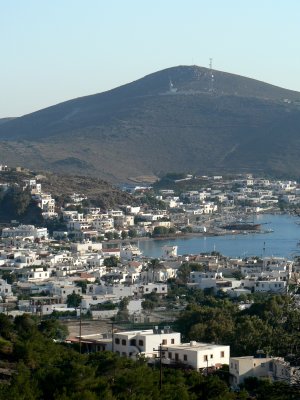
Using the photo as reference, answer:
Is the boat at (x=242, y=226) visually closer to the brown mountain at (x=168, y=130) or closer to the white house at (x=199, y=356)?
the brown mountain at (x=168, y=130)

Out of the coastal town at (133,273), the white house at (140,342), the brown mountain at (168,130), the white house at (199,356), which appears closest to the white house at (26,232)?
the coastal town at (133,273)

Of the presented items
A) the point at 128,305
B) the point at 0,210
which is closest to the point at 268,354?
the point at 128,305

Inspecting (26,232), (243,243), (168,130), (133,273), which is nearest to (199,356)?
(133,273)

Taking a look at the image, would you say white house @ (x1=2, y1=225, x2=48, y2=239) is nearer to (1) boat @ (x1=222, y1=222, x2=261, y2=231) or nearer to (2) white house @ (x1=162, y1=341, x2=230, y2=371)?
(1) boat @ (x1=222, y1=222, x2=261, y2=231)

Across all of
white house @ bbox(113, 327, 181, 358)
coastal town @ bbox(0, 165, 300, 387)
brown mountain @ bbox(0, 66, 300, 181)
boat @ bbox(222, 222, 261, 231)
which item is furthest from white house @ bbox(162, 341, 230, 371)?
brown mountain @ bbox(0, 66, 300, 181)

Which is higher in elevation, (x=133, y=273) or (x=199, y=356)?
(x=199, y=356)

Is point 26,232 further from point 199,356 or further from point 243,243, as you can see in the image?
point 199,356

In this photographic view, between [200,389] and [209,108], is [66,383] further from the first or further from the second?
[209,108]
